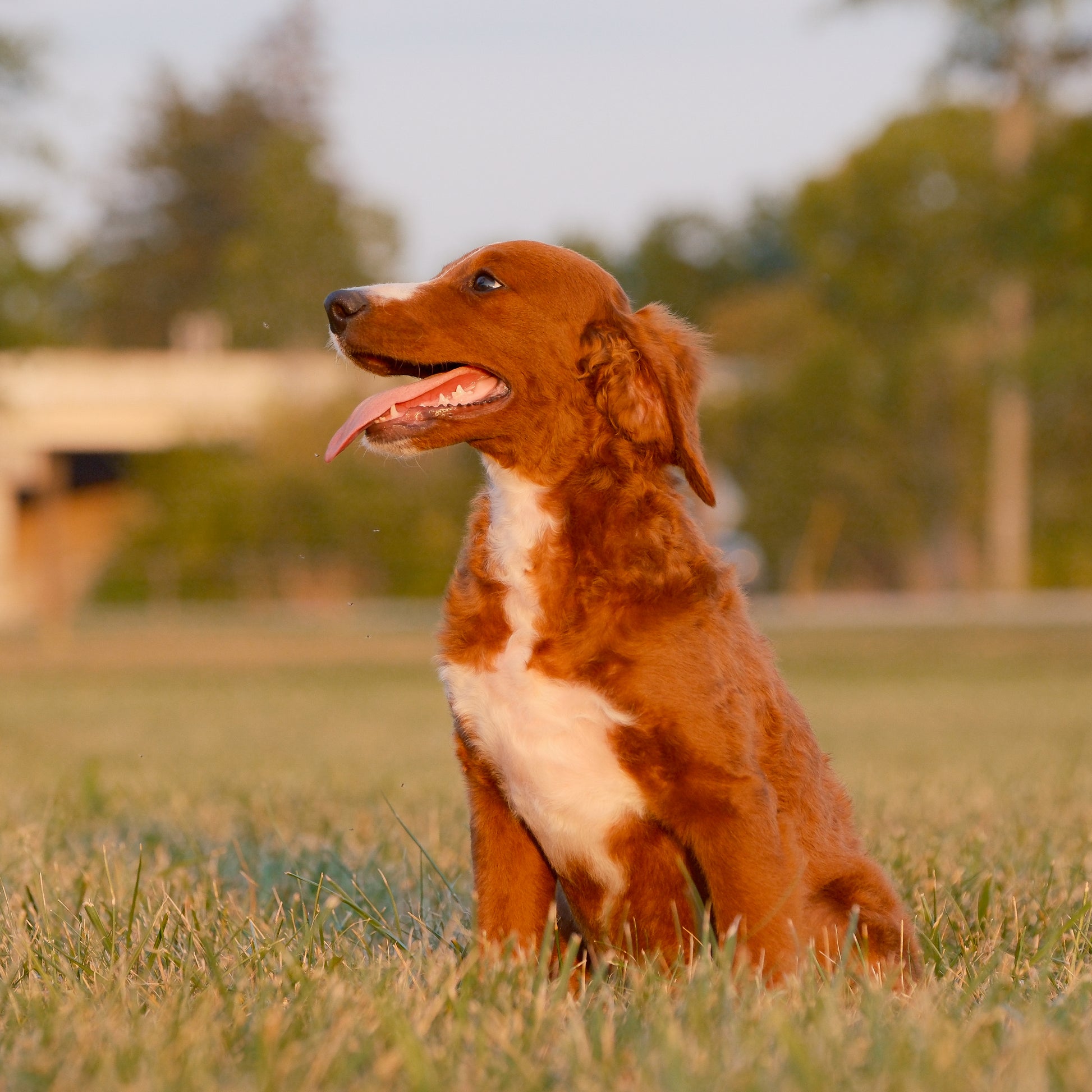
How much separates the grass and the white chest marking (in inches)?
10.9

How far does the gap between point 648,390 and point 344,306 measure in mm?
677

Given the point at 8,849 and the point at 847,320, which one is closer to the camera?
the point at 8,849

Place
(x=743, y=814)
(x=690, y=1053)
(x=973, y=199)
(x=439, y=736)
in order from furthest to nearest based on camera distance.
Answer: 1. (x=973, y=199)
2. (x=439, y=736)
3. (x=743, y=814)
4. (x=690, y=1053)

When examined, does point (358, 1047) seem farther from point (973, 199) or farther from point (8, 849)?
point (973, 199)

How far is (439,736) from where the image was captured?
36.2 feet

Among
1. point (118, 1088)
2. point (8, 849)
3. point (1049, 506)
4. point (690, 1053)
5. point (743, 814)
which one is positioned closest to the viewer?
point (118, 1088)

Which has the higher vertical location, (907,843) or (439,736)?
(907,843)

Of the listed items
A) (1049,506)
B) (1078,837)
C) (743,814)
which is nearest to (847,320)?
(1049,506)

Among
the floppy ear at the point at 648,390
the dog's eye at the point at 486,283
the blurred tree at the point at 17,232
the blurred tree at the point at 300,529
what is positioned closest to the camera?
the floppy ear at the point at 648,390

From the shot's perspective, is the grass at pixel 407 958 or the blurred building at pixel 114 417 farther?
the blurred building at pixel 114 417

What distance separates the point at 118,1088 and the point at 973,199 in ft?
68.5

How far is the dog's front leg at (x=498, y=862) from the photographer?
297 centimetres

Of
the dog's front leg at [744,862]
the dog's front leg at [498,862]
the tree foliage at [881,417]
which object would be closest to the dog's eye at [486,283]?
the dog's front leg at [498,862]

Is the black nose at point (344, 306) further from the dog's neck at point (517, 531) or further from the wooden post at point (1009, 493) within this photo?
the wooden post at point (1009, 493)
